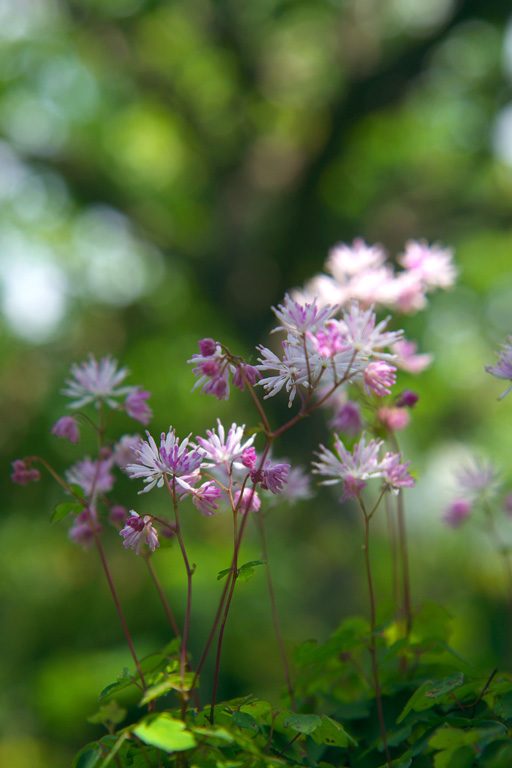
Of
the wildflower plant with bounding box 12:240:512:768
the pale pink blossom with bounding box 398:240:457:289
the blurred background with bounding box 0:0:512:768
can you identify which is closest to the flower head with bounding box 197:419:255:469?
the wildflower plant with bounding box 12:240:512:768

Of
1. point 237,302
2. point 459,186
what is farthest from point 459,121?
point 237,302

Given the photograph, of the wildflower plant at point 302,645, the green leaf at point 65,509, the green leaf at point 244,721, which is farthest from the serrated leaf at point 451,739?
the green leaf at point 65,509

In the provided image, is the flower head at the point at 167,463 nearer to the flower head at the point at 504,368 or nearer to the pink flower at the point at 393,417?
the flower head at the point at 504,368

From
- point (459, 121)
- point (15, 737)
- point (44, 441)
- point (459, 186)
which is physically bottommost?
point (15, 737)

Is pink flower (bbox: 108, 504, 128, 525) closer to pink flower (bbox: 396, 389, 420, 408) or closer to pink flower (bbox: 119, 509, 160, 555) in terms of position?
pink flower (bbox: 119, 509, 160, 555)

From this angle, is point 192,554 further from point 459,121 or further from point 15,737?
point 459,121

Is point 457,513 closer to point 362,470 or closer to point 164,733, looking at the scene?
point 362,470
